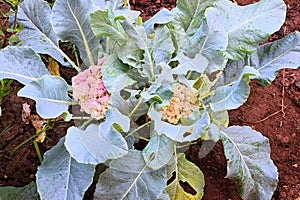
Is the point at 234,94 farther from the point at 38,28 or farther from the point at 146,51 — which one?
the point at 38,28

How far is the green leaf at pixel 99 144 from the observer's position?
1022 mm

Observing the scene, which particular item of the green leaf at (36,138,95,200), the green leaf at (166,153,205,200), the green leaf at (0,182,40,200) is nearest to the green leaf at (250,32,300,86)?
the green leaf at (166,153,205,200)

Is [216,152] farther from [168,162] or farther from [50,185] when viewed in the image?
[50,185]

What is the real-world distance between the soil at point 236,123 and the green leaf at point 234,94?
283 millimetres

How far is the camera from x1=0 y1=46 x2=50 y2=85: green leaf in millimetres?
1180

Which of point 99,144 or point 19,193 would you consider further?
point 19,193

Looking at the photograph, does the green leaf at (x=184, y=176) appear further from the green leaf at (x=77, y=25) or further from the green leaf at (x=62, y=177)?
the green leaf at (x=77, y=25)

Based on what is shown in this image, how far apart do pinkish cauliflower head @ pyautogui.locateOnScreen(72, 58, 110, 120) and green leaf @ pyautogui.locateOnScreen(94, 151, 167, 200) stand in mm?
137

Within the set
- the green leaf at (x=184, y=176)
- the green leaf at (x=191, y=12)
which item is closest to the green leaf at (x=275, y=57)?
the green leaf at (x=191, y=12)

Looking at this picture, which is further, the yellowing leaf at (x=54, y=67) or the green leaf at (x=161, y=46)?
the yellowing leaf at (x=54, y=67)

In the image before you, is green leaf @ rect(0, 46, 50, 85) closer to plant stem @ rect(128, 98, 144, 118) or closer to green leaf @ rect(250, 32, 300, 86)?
plant stem @ rect(128, 98, 144, 118)

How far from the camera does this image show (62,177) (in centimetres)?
112

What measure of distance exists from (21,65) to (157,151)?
16.4 inches

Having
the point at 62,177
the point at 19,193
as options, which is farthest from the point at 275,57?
the point at 19,193
